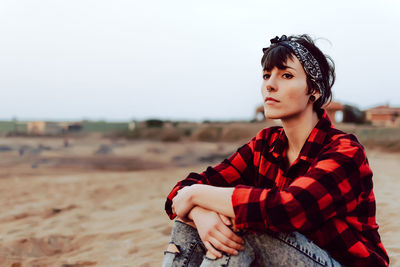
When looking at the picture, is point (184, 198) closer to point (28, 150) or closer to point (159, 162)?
point (159, 162)

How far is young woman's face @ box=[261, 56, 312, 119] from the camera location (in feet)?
5.57

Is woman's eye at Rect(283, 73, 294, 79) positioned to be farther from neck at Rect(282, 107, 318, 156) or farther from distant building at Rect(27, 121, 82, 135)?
distant building at Rect(27, 121, 82, 135)

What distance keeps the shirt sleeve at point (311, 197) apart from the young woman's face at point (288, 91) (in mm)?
314

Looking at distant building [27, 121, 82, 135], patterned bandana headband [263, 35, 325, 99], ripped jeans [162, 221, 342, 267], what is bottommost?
distant building [27, 121, 82, 135]

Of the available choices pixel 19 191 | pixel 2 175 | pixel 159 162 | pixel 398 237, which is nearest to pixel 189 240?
pixel 398 237

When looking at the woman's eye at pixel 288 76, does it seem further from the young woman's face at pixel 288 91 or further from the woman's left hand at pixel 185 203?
the woman's left hand at pixel 185 203

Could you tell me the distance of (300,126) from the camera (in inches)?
70.0

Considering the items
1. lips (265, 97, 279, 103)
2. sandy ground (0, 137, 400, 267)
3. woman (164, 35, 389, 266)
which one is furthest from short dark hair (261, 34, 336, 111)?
sandy ground (0, 137, 400, 267)

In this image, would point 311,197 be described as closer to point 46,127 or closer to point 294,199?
point 294,199

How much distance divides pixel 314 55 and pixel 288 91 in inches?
9.4

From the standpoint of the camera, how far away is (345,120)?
2548 cm

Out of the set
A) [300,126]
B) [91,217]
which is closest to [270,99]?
[300,126]

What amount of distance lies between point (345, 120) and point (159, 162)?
708 inches

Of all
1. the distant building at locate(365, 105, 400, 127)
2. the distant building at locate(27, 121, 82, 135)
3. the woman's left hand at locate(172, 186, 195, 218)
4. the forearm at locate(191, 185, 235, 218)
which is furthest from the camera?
the distant building at locate(365, 105, 400, 127)
